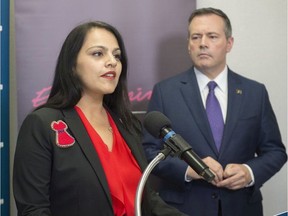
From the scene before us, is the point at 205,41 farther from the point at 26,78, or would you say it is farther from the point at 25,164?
the point at 25,164

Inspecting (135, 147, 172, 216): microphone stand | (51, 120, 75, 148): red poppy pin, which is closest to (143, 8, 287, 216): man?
(51, 120, 75, 148): red poppy pin

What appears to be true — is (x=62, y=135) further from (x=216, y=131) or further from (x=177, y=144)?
(x=216, y=131)

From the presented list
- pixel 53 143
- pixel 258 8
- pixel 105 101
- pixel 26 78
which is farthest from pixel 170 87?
pixel 258 8

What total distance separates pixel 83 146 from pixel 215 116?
94 centimetres

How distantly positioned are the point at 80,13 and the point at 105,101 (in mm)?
757

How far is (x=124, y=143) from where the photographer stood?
5.71ft

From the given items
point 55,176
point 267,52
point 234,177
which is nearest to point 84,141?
point 55,176

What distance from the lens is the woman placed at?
147 centimetres

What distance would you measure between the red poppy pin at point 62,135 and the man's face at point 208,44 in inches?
40.9

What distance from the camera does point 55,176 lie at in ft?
4.87

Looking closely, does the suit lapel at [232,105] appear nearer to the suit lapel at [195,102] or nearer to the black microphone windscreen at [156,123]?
the suit lapel at [195,102]

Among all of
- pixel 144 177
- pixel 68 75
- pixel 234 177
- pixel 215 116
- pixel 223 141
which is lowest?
pixel 234 177

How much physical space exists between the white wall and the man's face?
0.70 m

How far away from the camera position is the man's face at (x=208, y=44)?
232 cm
